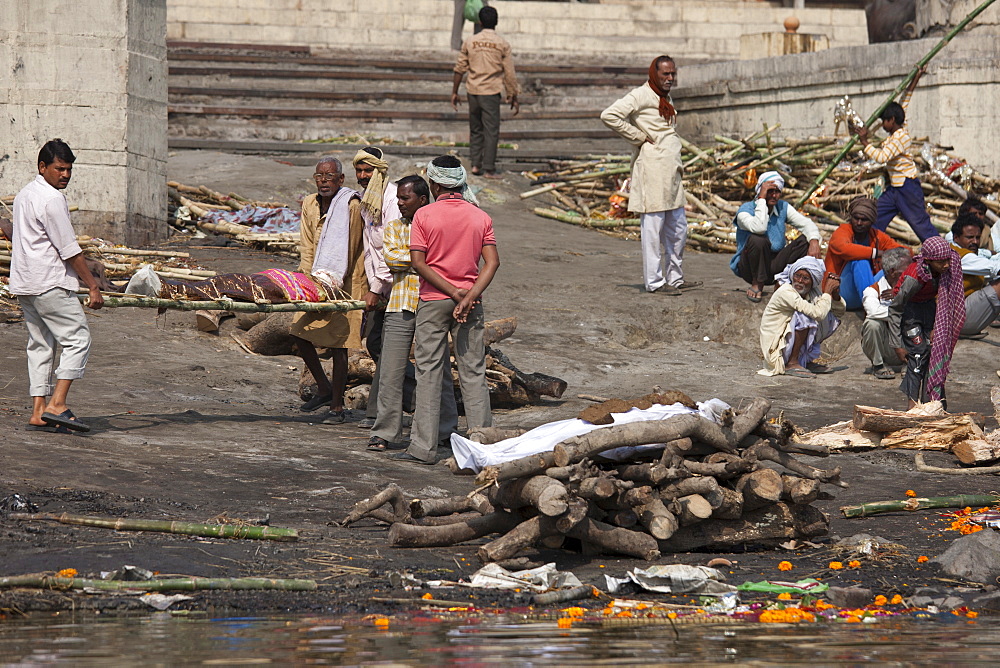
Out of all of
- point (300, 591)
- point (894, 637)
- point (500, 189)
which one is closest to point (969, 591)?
point (894, 637)

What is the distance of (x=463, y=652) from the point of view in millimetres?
4281

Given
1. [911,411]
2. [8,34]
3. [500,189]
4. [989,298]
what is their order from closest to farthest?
[911,411] → [989,298] → [8,34] → [500,189]

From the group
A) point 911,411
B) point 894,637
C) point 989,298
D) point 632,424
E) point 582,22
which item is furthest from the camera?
point 582,22

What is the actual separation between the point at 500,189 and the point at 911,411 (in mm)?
9753

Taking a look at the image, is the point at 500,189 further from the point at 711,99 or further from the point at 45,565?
the point at 45,565

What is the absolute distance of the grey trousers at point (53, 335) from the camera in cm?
781

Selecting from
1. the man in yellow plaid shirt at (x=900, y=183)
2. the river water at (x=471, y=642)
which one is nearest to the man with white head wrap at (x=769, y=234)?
the man in yellow plaid shirt at (x=900, y=183)

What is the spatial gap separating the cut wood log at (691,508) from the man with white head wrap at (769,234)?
6.83m

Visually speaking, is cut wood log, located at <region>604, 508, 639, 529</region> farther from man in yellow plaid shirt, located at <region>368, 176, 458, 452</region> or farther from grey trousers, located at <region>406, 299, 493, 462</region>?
man in yellow plaid shirt, located at <region>368, 176, 458, 452</region>

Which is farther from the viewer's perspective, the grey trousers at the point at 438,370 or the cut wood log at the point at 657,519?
the grey trousers at the point at 438,370

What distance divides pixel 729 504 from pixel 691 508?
0.23 m

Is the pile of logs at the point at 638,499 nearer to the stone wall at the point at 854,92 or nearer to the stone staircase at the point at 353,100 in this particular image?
the stone wall at the point at 854,92

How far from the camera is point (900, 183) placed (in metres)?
13.1

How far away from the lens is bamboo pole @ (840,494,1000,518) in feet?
23.0
